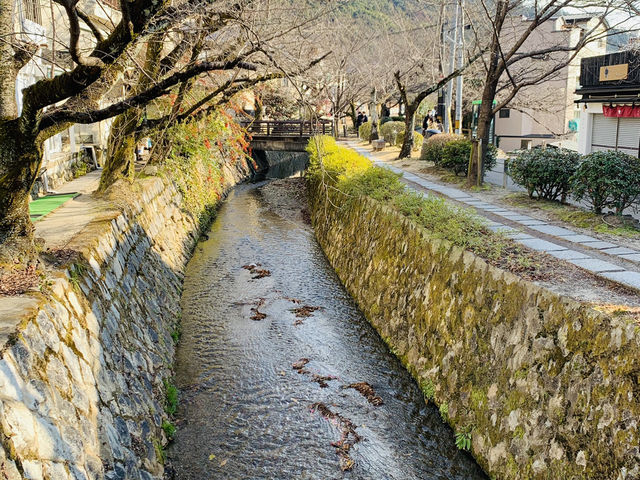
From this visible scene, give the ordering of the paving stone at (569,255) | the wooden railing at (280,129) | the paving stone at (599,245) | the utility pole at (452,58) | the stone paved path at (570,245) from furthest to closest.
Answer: the wooden railing at (280,129)
the utility pole at (452,58)
the paving stone at (599,245)
the paving stone at (569,255)
the stone paved path at (570,245)

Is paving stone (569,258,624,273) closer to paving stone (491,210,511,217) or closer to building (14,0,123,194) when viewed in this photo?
paving stone (491,210,511,217)

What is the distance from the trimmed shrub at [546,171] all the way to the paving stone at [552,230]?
Answer: 6.66ft

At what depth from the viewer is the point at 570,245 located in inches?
404

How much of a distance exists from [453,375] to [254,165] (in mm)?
32506

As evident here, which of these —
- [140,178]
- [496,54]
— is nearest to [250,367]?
[140,178]

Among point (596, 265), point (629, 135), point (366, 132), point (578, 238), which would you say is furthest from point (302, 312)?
point (366, 132)

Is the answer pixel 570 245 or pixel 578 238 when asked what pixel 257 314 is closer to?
pixel 570 245

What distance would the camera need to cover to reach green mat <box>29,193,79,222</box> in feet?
40.6

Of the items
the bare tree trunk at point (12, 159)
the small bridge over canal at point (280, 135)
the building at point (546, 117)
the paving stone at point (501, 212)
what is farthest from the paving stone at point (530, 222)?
the building at point (546, 117)

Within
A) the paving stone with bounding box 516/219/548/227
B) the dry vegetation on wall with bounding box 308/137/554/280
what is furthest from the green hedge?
the paving stone with bounding box 516/219/548/227

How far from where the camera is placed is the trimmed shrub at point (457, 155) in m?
20.3

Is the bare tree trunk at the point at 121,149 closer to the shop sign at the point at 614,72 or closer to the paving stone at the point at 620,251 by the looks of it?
the paving stone at the point at 620,251

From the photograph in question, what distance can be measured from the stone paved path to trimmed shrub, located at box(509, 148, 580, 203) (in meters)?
1.12

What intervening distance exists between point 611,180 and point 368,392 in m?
6.74
